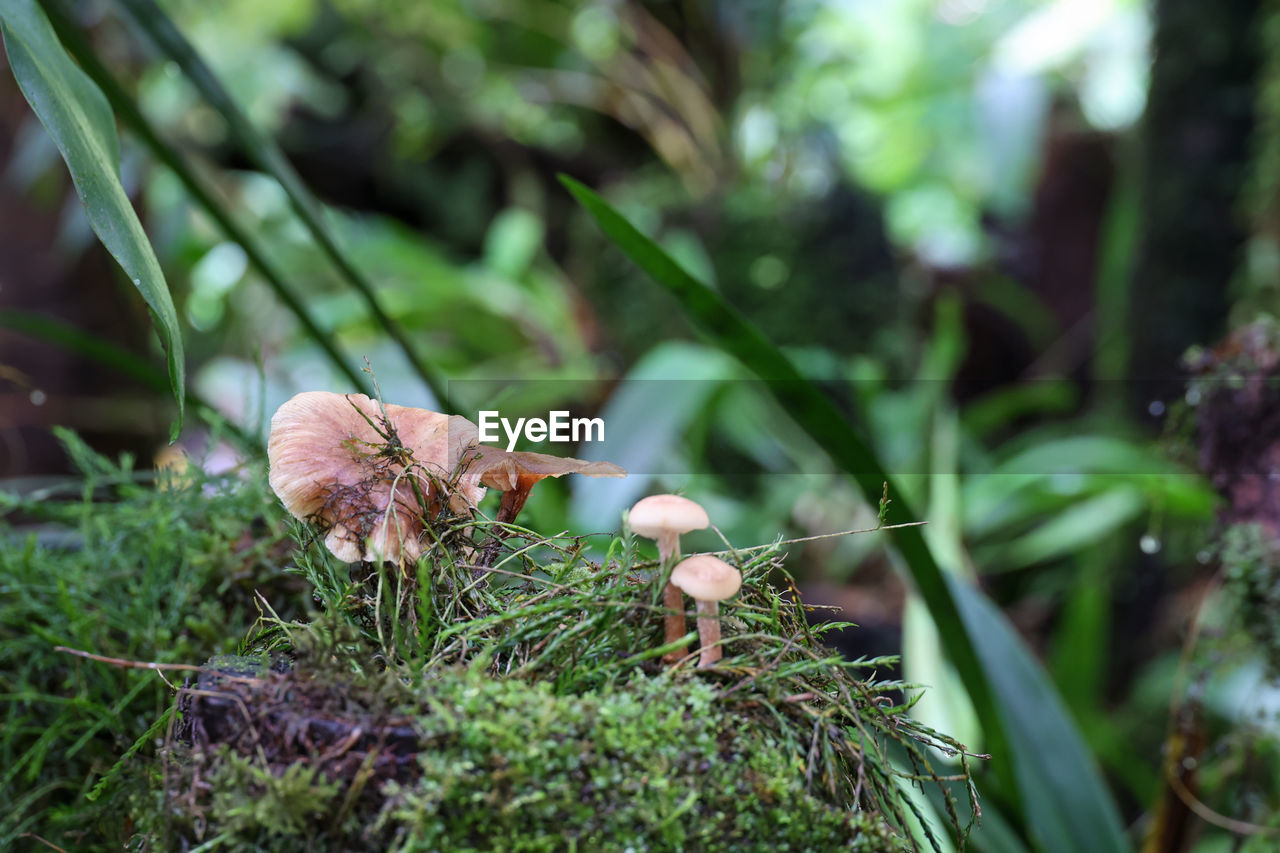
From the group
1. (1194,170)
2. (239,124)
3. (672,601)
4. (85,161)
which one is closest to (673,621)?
(672,601)

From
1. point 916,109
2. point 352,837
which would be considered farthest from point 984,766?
point 916,109

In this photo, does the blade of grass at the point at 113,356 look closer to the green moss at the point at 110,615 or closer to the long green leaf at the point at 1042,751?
the green moss at the point at 110,615

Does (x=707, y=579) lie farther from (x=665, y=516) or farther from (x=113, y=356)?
(x=113, y=356)

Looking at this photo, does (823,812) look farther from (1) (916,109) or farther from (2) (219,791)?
(1) (916,109)

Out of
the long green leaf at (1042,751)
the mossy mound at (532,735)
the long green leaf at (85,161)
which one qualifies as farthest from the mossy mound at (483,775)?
the long green leaf at (1042,751)

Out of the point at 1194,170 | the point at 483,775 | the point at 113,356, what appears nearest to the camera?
the point at 483,775

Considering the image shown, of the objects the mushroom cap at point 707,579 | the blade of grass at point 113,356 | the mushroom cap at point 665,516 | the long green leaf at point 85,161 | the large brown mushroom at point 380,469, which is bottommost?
the mushroom cap at point 707,579
